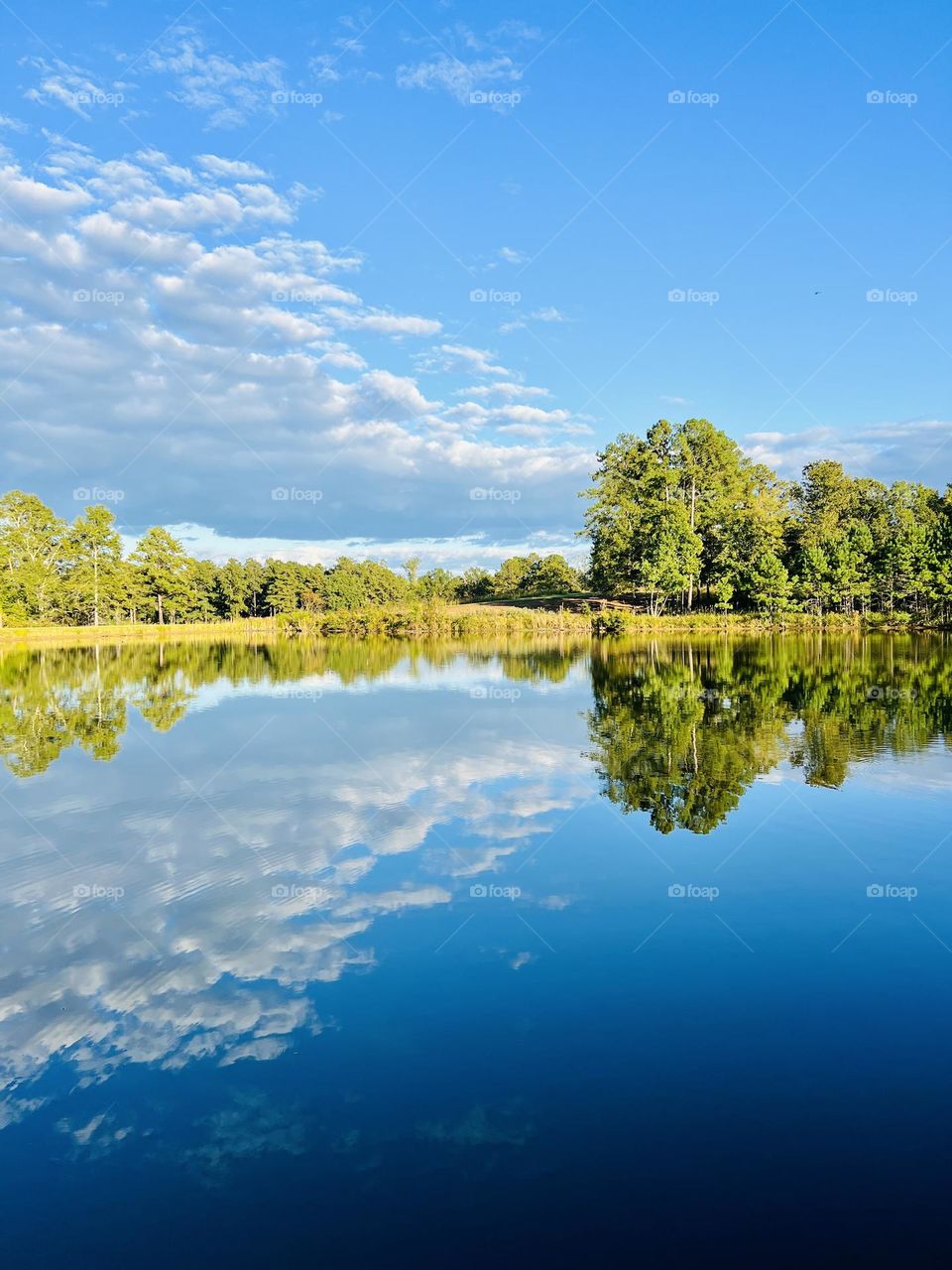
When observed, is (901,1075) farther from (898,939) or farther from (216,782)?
(216,782)

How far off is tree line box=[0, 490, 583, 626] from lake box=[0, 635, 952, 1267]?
67.7 m

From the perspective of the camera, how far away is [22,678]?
31.5 metres

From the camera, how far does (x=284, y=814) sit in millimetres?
10781

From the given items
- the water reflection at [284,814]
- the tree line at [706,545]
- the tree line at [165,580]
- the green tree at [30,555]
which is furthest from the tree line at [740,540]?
the green tree at [30,555]

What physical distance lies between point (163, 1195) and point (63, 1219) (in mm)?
469

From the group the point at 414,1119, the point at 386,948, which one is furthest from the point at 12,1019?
the point at 414,1119

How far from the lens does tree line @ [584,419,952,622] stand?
6300 cm

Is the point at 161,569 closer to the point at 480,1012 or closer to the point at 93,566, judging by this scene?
the point at 93,566

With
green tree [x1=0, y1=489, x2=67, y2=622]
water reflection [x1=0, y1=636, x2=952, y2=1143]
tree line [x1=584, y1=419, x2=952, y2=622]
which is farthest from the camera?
green tree [x1=0, y1=489, x2=67, y2=622]

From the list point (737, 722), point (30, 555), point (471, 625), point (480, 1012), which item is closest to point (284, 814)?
point (480, 1012)

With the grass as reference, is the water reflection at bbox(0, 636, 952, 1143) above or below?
below

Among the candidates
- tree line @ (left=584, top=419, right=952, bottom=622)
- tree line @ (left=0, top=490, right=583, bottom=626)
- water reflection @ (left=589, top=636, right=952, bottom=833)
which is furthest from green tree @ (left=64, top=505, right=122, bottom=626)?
water reflection @ (left=589, top=636, right=952, bottom=833)

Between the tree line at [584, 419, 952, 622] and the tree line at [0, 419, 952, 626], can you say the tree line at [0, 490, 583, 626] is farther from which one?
the tree line at [584, 419, 952, 622]

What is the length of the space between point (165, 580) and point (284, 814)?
78.2 metres
